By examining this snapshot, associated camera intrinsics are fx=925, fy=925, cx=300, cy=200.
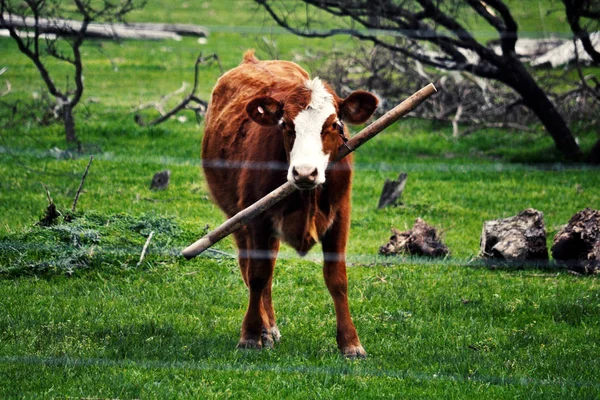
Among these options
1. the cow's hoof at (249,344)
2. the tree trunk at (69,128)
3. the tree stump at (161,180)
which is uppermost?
the tree trunk at (69,128)

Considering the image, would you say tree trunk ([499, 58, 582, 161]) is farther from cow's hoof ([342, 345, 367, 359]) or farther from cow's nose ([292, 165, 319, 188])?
cow's nose ([292, 165, 319, 188])

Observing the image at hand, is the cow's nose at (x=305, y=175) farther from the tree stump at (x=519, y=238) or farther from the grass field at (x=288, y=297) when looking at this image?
the tree stump at (x=519, y=238)

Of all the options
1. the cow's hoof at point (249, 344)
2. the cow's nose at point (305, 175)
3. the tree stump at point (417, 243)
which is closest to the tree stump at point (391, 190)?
the tree stump at point (417, 243)

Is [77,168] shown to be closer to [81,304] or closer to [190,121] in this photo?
[190,121]

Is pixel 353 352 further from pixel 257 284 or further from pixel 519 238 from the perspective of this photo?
pixel 519 238

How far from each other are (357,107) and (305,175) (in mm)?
1004

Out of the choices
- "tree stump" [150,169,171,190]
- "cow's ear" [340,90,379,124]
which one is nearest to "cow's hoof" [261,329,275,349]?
"cow's ear" [340,90,379,124]

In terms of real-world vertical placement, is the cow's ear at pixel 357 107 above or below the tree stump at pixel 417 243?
above

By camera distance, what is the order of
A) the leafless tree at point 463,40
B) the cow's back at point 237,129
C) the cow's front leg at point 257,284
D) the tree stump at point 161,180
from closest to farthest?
the cow's front leg at point 257,284
the cow's back at point 237,129
the tree stump at point 161,180
the leafless tree at point 463,40

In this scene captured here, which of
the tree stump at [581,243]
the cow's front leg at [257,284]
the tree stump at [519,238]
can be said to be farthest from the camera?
the tree stump at [519,238]

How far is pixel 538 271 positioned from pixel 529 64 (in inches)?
419

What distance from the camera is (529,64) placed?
18875 mm

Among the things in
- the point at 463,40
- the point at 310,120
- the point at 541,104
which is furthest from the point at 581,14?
the point at 310,120

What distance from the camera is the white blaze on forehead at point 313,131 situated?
5914 mm
